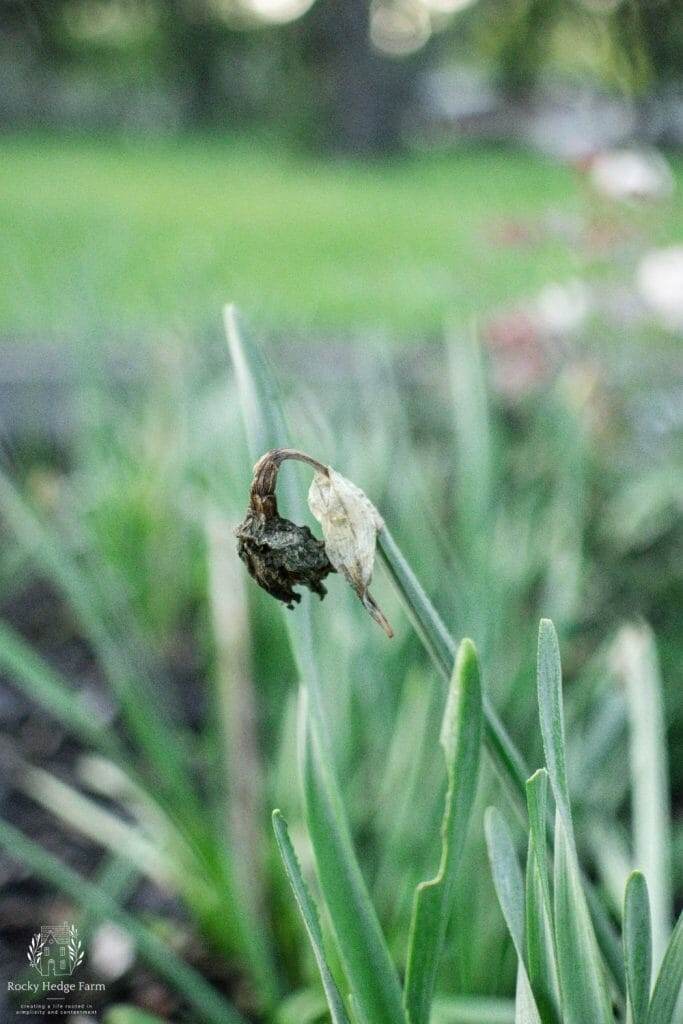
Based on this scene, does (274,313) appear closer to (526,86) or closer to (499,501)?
(499,501)

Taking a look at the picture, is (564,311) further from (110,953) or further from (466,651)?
(466,651)

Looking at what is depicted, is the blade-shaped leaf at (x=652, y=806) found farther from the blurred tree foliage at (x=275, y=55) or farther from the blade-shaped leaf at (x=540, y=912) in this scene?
the blurred tree foliage at (x=275, y=55)

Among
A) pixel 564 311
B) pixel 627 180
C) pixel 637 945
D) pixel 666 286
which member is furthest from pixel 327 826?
pixel 627 180

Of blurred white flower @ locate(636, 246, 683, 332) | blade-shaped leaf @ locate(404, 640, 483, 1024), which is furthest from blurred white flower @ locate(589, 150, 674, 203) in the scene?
blade-shaped leaf @ locate(404, 640, 483, 1024)

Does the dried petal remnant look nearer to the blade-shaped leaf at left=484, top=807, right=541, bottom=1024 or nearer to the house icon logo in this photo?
the blade-shaped leaf at left=484, top=807, right=541, bottom=1024

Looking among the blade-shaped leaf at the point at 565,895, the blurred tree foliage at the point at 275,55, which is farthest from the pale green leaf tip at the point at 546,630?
the blurred tree foliage at the point at 275,55
